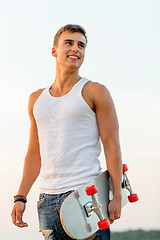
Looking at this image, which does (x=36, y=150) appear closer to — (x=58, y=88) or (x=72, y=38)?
(x=58, y=88)

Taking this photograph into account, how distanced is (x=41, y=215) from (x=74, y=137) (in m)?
0.67

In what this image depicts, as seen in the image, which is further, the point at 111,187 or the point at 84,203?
the point at 111,187

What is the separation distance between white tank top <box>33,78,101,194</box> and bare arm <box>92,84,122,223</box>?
3.0 inches

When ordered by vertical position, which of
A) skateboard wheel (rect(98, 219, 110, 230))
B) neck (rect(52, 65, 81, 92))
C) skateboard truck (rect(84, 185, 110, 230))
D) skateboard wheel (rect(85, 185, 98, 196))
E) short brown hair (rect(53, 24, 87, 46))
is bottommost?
skateboard wheel (rect(98, 219, 110, 230))

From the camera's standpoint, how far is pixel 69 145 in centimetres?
337

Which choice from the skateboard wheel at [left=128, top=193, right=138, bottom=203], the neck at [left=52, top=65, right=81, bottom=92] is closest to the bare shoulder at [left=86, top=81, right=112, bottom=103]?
the neck at [left=52, top=65, right=81, bottom=92]

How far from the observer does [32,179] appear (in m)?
3.80

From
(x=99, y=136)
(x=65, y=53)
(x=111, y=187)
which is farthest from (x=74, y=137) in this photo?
(x=65, y=53)

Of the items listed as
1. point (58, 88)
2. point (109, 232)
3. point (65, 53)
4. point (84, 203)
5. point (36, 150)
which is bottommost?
point (109, 232)

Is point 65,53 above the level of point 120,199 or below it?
above

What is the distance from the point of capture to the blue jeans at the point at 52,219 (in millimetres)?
3291

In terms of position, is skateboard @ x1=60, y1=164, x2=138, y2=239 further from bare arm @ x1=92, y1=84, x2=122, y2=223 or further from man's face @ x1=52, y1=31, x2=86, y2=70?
man's face @ x1=52, y1=31, x2=86, y2=70

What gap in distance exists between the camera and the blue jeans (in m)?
3.29

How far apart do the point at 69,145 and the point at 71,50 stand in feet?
2.57
